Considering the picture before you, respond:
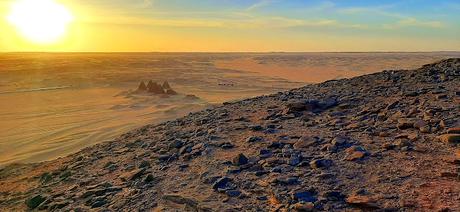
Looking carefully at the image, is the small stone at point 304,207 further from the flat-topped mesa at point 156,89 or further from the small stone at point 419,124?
the flat-topped mesa at point 156,89

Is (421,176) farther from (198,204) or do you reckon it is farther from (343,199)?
(198,204)

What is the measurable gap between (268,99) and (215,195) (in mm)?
5256

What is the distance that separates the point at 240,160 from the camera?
5605mm

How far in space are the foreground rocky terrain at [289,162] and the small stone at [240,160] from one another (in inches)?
0.5

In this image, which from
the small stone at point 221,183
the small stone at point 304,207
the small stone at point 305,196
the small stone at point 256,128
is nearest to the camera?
the small stone at point 304,207

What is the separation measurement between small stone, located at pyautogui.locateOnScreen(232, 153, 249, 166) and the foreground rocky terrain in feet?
0.05

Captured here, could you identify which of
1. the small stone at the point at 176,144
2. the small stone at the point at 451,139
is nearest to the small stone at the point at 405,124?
the small stone at the point at 451,139

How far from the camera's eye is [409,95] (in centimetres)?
730

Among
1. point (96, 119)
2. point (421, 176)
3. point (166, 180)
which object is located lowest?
point (96, 119)

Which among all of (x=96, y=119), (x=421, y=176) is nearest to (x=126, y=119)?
(x=96, y=119)

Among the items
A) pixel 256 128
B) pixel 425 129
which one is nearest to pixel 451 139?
pixel 425 129

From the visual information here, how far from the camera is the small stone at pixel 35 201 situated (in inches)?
247

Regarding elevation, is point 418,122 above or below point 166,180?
above

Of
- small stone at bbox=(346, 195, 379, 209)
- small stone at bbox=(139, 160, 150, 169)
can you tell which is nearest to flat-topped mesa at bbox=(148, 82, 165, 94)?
small stone at bbox=(139, 160, 150, 169)
